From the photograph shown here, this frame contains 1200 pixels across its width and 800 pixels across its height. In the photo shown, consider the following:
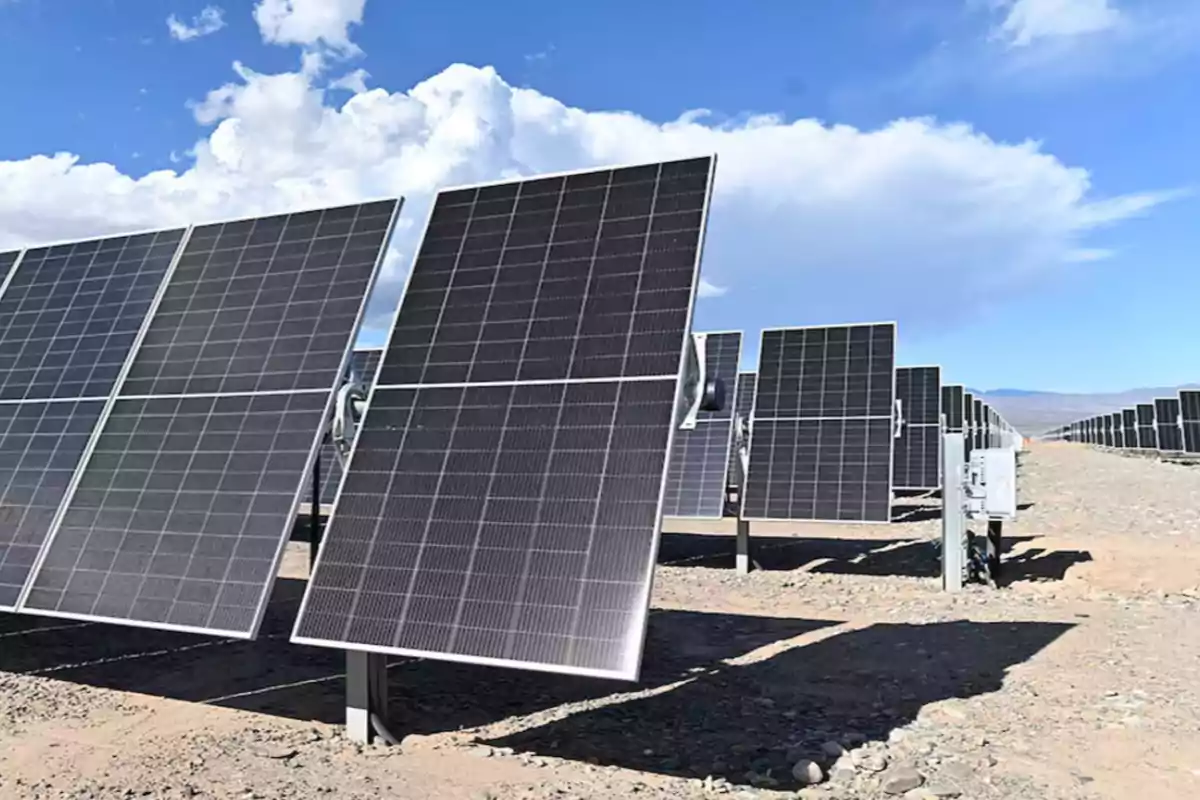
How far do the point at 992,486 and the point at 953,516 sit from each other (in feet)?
2.51

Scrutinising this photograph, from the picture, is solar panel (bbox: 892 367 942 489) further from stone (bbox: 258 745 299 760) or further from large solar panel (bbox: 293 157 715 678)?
stone (bbox: 258 745 299 760)

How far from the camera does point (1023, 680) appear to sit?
943cm

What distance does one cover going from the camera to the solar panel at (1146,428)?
59319 millimetres

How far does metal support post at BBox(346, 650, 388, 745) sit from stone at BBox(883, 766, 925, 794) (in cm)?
395

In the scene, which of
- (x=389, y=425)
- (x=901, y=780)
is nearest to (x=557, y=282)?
(x=389, y=425)

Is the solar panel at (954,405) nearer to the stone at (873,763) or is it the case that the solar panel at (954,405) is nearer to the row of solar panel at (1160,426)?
the row of solar panel at (1160,426)

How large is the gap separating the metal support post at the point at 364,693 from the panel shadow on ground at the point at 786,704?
3.34 ft

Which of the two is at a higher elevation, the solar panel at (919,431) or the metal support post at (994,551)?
the solar panel at (919,431)

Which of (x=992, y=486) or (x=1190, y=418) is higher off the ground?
(x=1190, y=418)

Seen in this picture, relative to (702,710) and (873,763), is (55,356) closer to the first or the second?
(702,710)

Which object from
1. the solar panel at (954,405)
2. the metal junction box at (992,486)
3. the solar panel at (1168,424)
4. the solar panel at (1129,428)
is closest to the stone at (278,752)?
the metal junction box at (992,486)

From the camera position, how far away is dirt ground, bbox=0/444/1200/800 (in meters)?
6.71

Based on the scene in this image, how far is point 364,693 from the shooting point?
7.31 metres

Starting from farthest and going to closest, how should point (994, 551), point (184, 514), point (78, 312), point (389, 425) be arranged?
point (994, 551) → point (78, 312) → point (184, 514) → point (389, 425)
